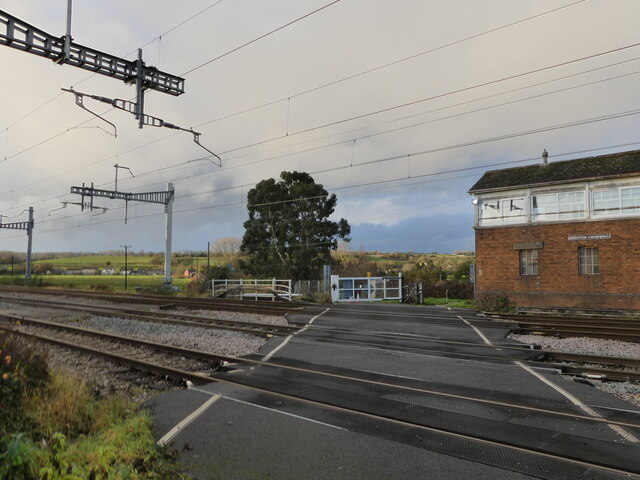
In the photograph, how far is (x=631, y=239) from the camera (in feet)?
70.5

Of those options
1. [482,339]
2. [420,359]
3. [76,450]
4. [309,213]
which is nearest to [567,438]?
[420,359]

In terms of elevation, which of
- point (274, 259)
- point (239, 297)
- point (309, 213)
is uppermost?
point (309, 213)

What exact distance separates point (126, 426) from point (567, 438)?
5.10 m

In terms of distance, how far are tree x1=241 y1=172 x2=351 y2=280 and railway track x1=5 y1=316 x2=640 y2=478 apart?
31196mm

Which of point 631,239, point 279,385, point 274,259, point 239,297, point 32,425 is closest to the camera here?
point 32,425

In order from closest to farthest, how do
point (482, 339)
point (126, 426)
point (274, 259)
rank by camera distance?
point (126, 426)
point (482, 339)
point (274, 259)

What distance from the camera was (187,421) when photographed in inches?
208

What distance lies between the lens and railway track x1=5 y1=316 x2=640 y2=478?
437cm

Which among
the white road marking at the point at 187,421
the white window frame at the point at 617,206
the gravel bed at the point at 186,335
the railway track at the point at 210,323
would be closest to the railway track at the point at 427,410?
the white road marking at the point at 187,421

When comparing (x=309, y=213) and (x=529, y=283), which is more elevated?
(x=309, y=213)

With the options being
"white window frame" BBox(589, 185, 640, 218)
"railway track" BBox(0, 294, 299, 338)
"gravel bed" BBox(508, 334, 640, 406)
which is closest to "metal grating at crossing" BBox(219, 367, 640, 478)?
"gravel bed" BBox(508, 334, 640, 406)

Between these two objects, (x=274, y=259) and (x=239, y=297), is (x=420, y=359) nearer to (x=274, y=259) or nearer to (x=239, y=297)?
(x=239, y=297)

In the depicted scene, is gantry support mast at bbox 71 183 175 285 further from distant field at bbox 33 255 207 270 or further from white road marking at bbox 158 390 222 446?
distant field at bbox 33 255 207 270

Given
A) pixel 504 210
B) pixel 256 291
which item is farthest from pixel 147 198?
pixel 504 210
